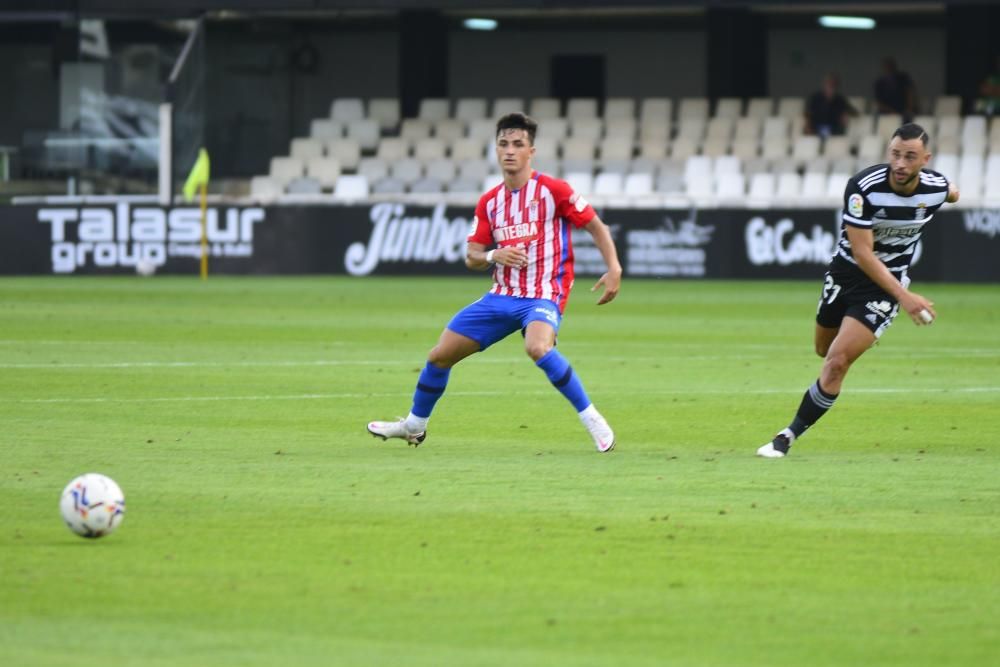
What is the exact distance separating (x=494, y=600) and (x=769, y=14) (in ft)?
112

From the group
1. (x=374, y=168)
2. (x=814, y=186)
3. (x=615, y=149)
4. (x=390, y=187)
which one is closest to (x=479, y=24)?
(x=374, y=168)

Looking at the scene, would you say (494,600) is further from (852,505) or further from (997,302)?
(997,302)

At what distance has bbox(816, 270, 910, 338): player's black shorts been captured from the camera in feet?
34.7

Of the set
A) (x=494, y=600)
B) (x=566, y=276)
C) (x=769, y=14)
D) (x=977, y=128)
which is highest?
(x=769, y=14)

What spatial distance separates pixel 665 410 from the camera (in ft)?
43.7

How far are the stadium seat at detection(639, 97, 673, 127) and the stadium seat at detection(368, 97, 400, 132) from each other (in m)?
5.07

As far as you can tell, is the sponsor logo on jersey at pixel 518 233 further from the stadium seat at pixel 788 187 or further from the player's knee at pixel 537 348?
the stadium seat at pixel 788 187

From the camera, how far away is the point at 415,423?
11.0m

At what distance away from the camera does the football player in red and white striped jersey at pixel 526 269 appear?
10.7 meters

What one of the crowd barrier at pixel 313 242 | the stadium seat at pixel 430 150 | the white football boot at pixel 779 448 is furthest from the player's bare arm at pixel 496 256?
the stadium seat at pixel 430 150

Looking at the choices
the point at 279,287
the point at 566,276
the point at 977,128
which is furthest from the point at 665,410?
the point at 977,128

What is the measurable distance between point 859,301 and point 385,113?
95.3ft

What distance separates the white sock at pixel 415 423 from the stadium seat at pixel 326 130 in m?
27.6

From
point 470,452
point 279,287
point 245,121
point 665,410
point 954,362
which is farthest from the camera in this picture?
point 245,121
